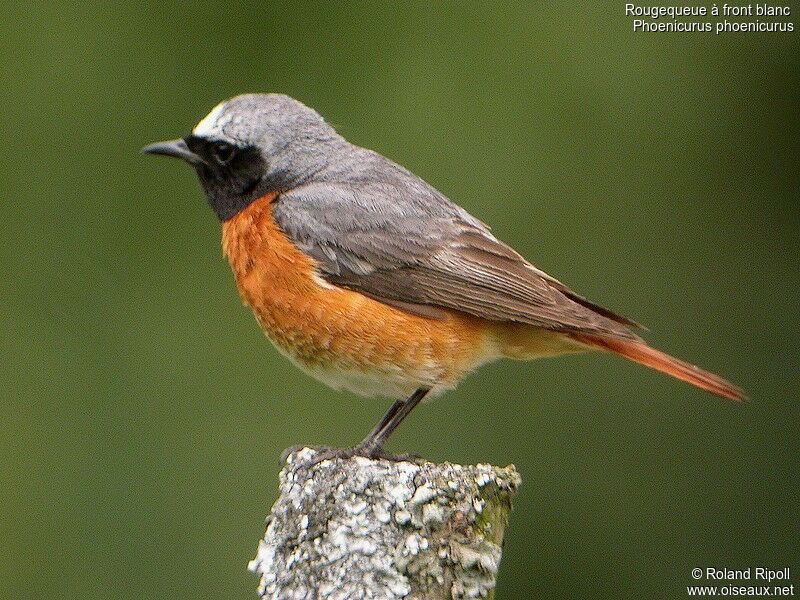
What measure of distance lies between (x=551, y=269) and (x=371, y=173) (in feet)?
7.12

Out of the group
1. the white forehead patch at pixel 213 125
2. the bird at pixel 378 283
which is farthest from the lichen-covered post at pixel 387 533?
the white forehead patch at pixel 213 125

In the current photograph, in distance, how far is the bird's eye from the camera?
5383 mm

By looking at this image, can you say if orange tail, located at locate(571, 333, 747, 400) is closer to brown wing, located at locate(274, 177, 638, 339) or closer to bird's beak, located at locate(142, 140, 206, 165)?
brown wing, located at locate(274, 177, 638, 339)

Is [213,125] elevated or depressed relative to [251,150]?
elevated

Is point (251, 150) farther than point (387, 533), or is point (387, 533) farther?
point (251, 150)

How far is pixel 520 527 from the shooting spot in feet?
22.2

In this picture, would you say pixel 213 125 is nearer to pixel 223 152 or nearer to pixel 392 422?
pixel 223 152

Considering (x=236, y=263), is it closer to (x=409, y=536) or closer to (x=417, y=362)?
(x=417, y=362)

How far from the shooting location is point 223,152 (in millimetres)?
5402

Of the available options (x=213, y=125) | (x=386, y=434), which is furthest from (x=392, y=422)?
(x=213, y=125)

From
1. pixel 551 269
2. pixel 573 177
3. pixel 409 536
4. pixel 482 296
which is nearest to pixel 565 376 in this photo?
pixel 551 269

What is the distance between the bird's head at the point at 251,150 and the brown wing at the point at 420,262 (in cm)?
19

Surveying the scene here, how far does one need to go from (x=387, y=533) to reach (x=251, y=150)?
2.53 m

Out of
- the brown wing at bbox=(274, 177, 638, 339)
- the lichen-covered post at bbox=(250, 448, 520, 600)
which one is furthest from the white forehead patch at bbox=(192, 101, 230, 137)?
the lichen-covered post at bbox=(250, 448, 520, 600)
